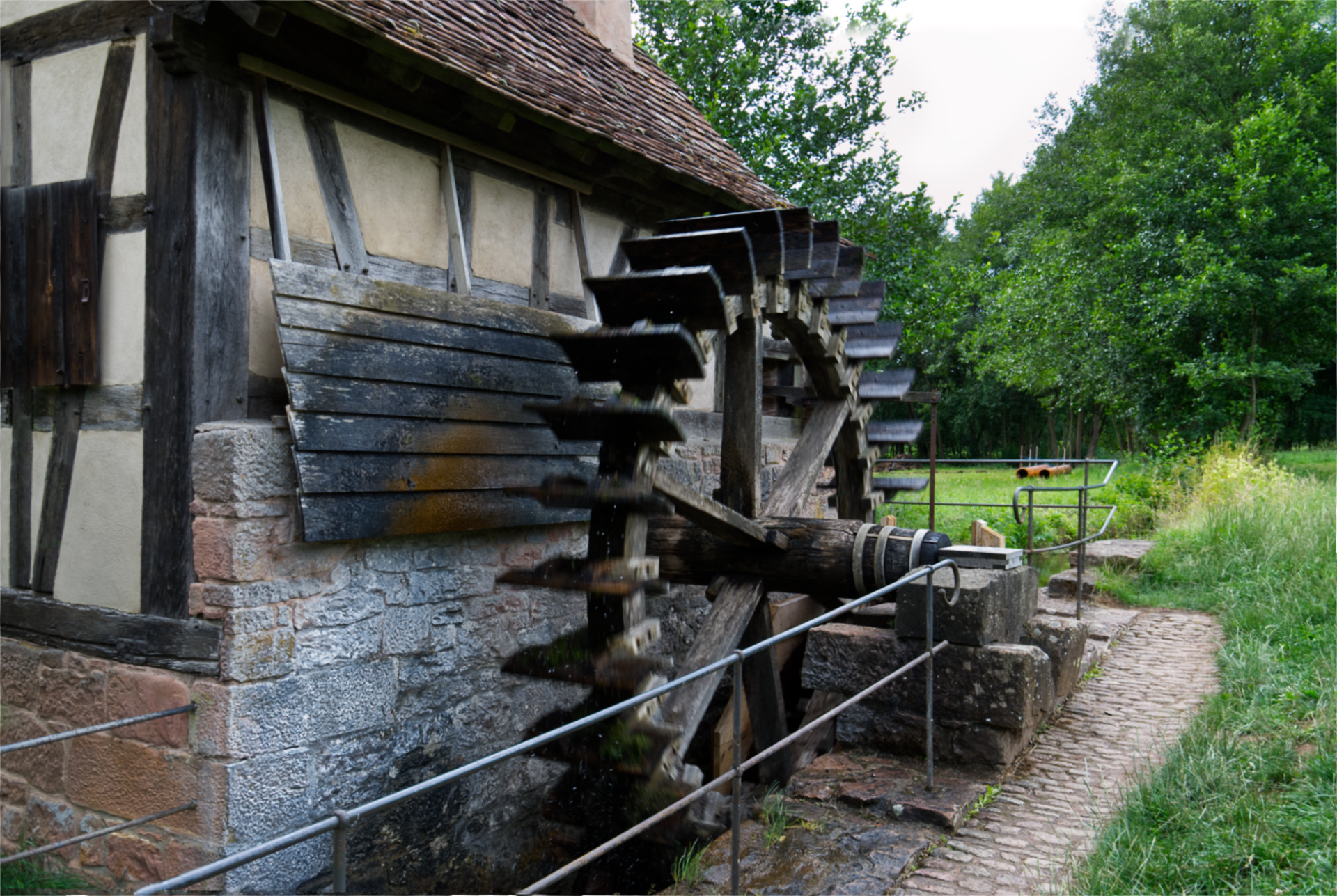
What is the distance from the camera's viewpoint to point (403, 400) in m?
4.03

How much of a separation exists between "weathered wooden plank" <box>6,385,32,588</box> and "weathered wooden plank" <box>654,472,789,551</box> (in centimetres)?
270

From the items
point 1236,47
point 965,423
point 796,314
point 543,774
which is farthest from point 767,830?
A: point 965,423

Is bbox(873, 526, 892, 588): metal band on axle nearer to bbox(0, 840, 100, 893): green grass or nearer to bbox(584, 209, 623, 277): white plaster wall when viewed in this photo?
bbox(584, 209, 623, 277): white plaster wall

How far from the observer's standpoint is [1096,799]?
3.89 metres

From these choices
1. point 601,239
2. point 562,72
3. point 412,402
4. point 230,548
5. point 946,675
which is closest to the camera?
point 230,548

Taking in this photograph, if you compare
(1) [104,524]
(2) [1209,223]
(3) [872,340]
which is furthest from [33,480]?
(2) [1209,223]

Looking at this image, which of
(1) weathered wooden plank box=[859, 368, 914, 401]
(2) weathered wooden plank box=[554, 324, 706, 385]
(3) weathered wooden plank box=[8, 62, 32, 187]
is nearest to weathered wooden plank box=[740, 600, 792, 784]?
(2) weathered wooden plank box=[554, 324, 706, 385]

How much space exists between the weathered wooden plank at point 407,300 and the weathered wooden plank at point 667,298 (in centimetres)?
60

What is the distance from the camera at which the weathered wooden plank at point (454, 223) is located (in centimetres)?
449

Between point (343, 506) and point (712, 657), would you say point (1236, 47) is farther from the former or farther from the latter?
point (343, 506)

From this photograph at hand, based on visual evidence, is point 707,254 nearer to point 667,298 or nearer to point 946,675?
point 667,298

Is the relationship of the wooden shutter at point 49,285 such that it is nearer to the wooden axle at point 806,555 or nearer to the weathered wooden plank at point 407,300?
the weathered wooden plank at point 407,300

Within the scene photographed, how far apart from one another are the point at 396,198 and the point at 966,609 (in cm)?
326

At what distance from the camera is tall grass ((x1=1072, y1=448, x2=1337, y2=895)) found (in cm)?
289
